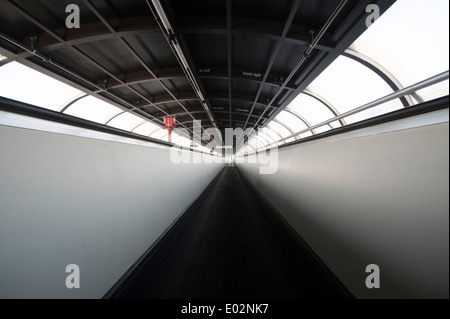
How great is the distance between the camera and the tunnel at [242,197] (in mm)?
817

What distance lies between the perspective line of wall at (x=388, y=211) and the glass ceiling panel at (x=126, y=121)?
1145 cm

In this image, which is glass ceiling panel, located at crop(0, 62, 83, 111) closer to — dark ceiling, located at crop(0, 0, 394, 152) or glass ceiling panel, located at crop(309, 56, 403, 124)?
dark ceiling, located at crop(0, 0, 394, 152)

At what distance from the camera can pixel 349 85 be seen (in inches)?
169

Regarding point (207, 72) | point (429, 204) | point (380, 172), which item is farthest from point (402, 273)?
point (207, 72)

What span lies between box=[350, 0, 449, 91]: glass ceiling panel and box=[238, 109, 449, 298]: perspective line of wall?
92.9 inches

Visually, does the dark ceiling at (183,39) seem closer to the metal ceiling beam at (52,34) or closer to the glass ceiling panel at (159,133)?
the metal ceiling beam at (52,34)

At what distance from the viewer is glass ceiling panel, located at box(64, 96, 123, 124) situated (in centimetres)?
725

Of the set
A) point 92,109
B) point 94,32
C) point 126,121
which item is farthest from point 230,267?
point 126,121

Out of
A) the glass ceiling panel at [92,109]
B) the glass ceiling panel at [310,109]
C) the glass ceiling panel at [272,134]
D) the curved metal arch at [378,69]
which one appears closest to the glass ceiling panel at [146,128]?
the glass ceiling panel at [92,109]

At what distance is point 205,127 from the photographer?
Result: 14555 mm

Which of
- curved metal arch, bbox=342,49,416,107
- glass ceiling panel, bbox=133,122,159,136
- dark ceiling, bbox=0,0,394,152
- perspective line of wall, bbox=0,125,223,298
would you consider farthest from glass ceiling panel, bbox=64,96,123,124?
curved metal arch, bbox=342,49,416,107

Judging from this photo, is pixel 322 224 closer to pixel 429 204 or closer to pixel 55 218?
pixel 429 204

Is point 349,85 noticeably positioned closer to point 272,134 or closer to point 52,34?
point 272,134
